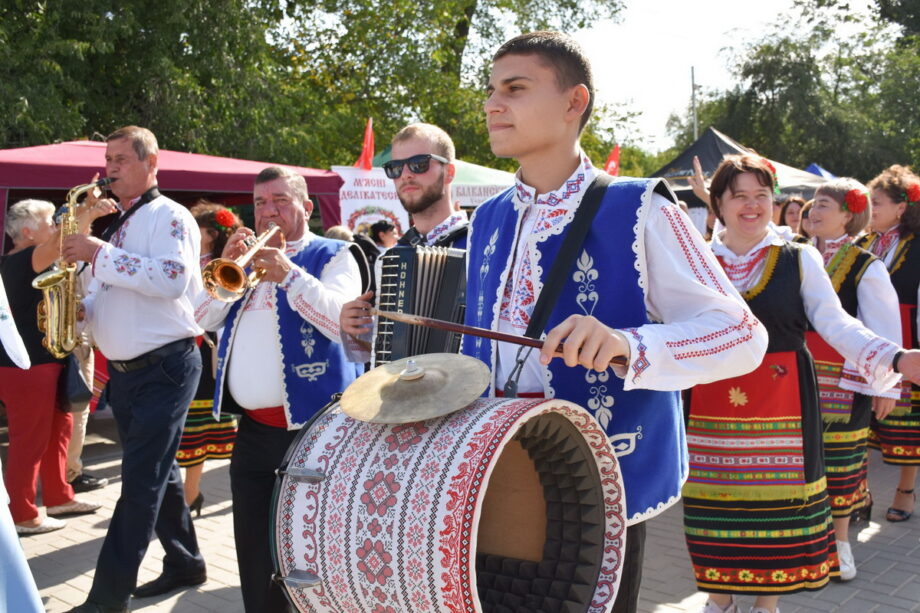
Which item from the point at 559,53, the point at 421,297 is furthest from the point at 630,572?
the point at 559,53

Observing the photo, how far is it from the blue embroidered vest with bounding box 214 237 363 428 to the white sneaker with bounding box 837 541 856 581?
2.74 metres

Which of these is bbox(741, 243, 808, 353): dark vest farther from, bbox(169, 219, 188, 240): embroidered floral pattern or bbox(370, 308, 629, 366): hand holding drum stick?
bbox(169, 219, 188, 240): embroidered floral pattern

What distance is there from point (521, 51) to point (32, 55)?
10202 millimetres

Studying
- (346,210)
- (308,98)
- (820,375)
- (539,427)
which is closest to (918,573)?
(820,375)

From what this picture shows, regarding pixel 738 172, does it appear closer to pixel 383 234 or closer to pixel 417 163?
pixel 417 163

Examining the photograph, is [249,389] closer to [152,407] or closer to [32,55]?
[152,407]

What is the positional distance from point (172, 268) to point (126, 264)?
0.19 m

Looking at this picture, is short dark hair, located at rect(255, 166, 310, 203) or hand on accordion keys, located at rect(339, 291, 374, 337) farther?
short dark hair, located at rect(255, 166, 310, 203)

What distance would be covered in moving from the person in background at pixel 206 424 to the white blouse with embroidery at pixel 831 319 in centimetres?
327

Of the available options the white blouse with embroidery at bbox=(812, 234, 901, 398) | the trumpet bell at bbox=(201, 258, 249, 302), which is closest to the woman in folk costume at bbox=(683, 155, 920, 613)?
the white blouse with embroidery at bbox=(812, 234, 901, 398)

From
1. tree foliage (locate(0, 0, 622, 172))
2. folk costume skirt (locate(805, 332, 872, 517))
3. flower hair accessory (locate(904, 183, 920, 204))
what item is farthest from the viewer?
tree foliage (locate(0, 0, 622, 172))

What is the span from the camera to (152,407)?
12.6ft

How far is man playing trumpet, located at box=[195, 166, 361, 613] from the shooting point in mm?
3328

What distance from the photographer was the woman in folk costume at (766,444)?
11.6ft
